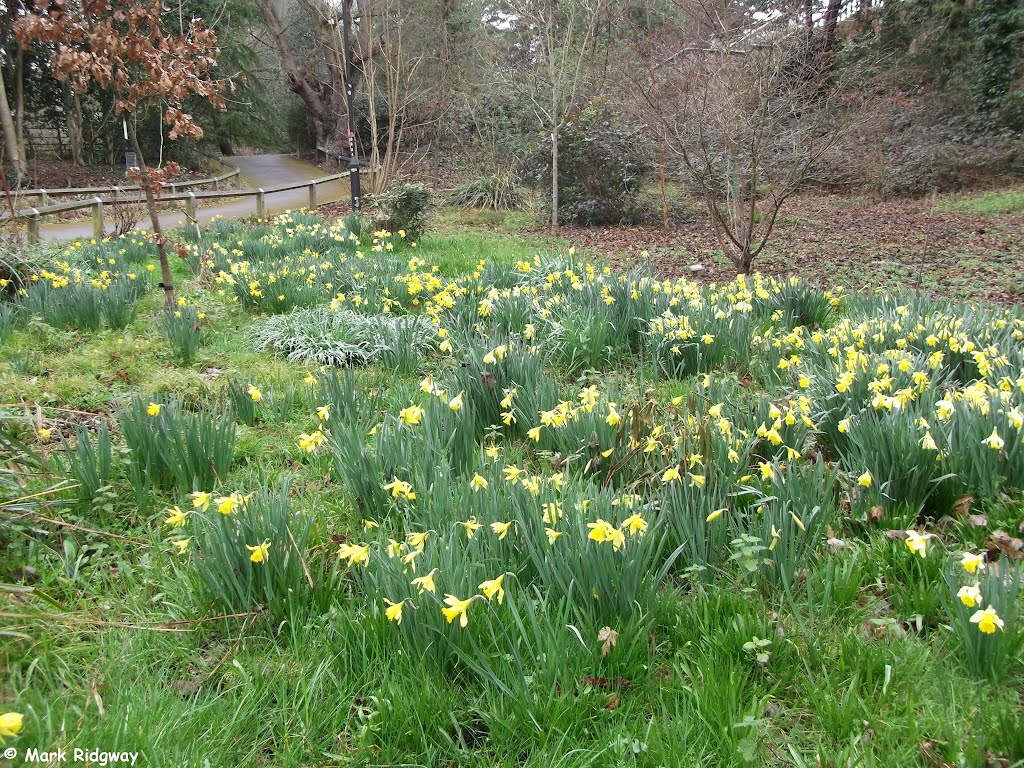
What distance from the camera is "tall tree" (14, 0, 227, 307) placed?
15.4ft

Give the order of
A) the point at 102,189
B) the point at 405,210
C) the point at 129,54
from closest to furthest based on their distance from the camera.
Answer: the point at 129,54 < the point at 405,210 < the point at 102,189

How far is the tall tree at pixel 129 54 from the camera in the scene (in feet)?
15.4

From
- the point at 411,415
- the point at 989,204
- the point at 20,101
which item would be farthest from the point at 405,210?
the point at 20,101

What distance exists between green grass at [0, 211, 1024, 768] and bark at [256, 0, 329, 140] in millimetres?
25037

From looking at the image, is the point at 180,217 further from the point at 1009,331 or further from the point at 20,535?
the point at 1009,331

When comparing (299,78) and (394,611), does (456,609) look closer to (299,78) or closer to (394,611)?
(394,611)

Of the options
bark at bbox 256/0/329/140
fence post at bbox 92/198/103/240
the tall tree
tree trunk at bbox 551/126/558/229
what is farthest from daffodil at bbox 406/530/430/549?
bark at bbox 256/0/329/140

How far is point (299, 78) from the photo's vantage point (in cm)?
2631

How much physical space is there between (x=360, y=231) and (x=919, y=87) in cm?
1667

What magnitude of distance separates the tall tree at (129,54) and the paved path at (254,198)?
229 inches

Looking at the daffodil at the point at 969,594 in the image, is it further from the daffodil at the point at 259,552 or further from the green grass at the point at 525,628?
the daffodil at the point at 259,552

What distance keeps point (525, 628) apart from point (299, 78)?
2868cm

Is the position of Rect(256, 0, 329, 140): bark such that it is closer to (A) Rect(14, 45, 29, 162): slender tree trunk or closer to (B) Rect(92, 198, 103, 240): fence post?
(A) Rect(14, 45, 29, 162): slender tree trunk

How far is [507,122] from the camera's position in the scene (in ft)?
64.6
